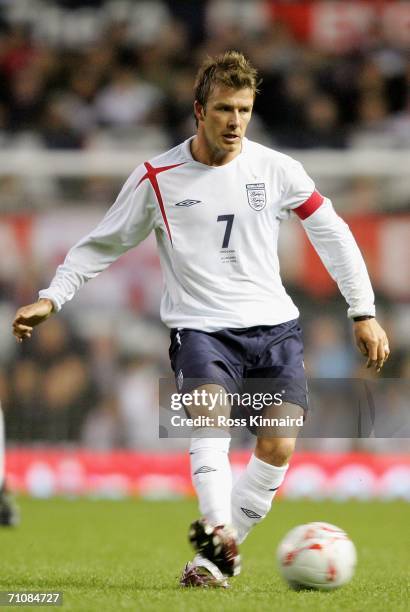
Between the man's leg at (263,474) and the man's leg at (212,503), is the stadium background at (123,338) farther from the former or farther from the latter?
the man's leg at (212,503)

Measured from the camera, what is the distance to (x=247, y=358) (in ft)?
17.3

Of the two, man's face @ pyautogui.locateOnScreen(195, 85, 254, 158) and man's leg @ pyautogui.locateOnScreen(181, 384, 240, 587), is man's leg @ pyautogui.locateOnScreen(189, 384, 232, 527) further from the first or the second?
man's face @ pyautogui.locateOnScreen(195, 85, 254, 158)

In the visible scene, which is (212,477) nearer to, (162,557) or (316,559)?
(316,559)

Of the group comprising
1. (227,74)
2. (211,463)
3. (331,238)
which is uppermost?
(227,74)

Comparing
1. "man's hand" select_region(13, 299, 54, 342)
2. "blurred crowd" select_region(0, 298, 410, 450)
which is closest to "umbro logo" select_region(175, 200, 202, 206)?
"man's hand" select_region(13, 299, 54, 342)

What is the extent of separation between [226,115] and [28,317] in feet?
3.86

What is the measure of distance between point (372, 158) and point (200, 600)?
27.0ft

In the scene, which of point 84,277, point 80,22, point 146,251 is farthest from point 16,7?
point 84,277

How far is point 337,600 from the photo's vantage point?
4727mm

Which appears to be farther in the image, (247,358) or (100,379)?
(100,379)

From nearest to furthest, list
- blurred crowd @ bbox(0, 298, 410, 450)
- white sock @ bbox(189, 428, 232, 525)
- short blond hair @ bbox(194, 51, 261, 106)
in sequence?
white sock @ bbox(189, 428, 232, 525)
short blond hair @ bbox(194, 51, 261, 106)
blurred crowd @ bbox(0, 298, 410, 450)

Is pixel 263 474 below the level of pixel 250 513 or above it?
above

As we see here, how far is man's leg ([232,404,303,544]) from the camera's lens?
5.16 meters

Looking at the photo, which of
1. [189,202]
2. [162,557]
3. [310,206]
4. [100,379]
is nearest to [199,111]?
[189,202]
